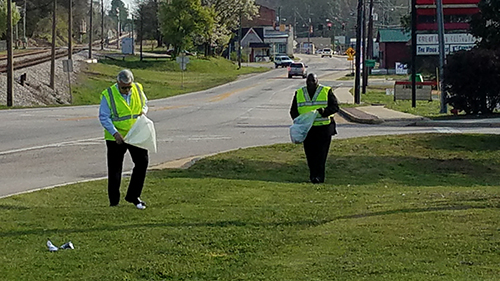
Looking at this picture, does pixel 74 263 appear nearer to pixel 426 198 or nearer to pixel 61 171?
pixel 426 198

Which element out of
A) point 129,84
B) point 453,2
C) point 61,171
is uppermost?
point 453,2

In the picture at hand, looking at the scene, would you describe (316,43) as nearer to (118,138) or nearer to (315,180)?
(315,180)

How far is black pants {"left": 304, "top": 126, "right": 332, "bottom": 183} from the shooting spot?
1220 cm

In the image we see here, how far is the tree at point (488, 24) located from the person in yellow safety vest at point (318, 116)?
19.9 m

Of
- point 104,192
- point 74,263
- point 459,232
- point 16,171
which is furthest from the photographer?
point 16,171

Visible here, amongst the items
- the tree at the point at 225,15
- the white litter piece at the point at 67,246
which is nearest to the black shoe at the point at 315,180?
the white litter piece at the point at 67,246

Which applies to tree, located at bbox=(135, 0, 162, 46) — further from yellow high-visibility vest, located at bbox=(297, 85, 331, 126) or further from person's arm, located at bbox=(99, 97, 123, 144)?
person's arm, located at bbox=(99, 97, 123, 144)

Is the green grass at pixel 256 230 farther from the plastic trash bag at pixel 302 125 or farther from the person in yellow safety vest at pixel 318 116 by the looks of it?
the plastic trash bag at pixel 302 125

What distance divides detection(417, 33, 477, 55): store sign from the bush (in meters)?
10.0

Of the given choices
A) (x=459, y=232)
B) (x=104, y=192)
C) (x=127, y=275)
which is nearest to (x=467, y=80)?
(x=104, y=192)

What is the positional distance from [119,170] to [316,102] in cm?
367

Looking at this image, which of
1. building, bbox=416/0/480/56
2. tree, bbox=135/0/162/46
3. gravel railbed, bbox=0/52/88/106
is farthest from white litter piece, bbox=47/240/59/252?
tree, bbox=135/0/162/46

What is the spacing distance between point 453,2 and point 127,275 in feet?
128

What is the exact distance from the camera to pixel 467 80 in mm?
28656
